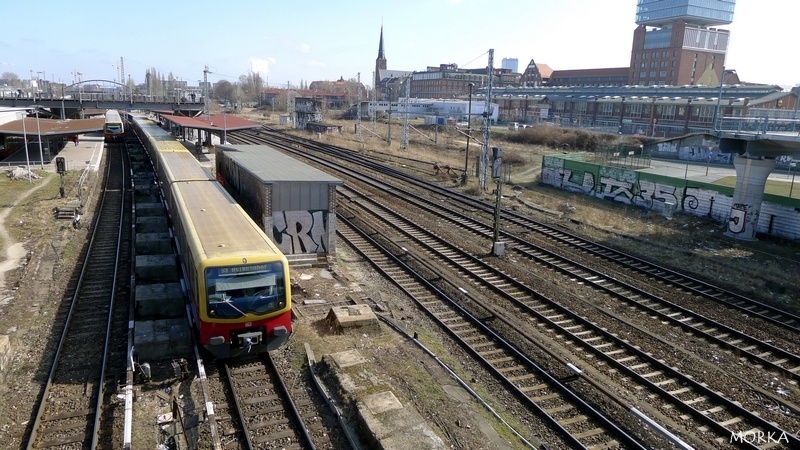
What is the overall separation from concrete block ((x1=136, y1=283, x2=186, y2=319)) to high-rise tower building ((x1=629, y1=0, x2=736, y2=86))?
111664 millimetres

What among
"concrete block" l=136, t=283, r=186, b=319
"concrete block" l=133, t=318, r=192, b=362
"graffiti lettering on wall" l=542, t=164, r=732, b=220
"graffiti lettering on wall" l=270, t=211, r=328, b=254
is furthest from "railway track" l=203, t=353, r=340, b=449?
"graffiti lettering on wall" l=542, t=164, r=732, b=220

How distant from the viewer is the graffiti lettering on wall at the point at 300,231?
18656 mm

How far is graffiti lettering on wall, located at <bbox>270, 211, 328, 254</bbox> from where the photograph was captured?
1866cm

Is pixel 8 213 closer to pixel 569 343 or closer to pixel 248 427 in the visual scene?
pixel 248 427

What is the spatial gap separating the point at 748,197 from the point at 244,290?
2562 cm

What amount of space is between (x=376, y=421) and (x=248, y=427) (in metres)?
2.36

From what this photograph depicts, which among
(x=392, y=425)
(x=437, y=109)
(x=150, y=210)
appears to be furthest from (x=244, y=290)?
(x=437, y=109)

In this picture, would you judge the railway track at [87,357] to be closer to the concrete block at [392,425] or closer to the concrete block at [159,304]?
the concrete block at [159,304]

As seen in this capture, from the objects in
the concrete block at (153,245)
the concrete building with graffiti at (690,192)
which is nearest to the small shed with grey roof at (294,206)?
the concrete block at (153,245)

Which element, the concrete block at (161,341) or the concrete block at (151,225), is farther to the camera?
the concrete block at (151,225)

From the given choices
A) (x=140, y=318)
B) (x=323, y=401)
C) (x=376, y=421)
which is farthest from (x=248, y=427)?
(x=140, y=318)

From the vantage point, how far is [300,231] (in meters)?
19.1

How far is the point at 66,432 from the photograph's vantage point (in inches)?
387

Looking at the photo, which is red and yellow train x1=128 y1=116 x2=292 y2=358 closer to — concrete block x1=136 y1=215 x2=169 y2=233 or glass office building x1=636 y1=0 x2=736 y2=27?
concrete block x1=136 y1=215 x2=169 y2=233
